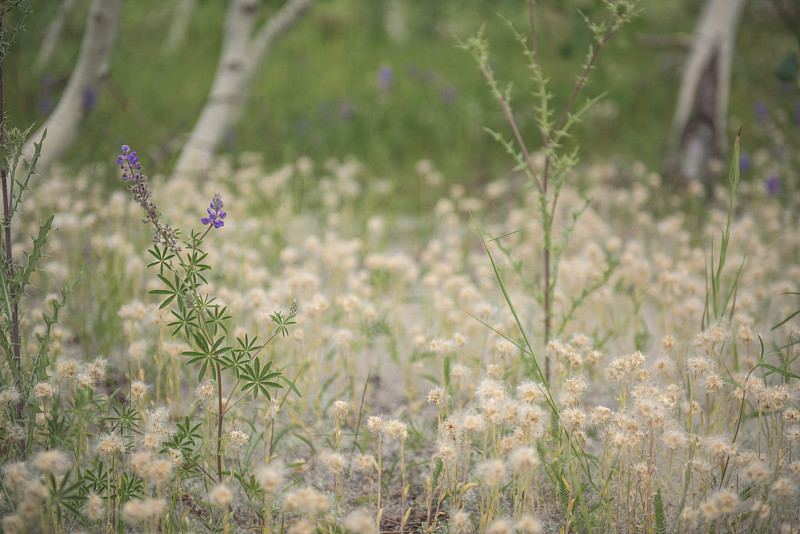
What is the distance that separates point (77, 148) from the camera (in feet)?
Result: 20.1

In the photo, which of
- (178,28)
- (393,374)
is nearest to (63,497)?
(393,374)

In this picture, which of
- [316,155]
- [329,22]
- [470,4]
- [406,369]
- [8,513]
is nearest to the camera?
[8,513]

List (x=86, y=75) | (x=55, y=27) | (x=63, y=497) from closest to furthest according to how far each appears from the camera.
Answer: (x=63, y=497) → (x=86, y=75) → (x=55, y=27)

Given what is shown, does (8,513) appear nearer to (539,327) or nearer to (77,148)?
(539,327)

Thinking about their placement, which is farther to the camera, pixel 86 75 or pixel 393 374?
pixel 86 75

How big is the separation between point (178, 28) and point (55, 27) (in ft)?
12.0

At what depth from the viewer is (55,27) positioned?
6094 mm

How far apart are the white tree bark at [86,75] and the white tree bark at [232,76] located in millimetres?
1137

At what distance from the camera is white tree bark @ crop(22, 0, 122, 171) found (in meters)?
3.53

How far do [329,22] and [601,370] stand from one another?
9055mm

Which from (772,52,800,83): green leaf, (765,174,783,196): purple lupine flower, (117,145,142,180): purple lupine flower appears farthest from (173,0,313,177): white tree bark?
(765,174,783,196): purple lupine flower

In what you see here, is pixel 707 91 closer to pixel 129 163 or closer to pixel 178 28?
pixel 129 163

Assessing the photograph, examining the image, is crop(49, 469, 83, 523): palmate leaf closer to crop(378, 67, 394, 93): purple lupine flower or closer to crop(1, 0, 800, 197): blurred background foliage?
Result: crop(1, 0, 800, 197): blurred background foliage

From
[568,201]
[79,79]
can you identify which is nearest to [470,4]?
[568,201]
